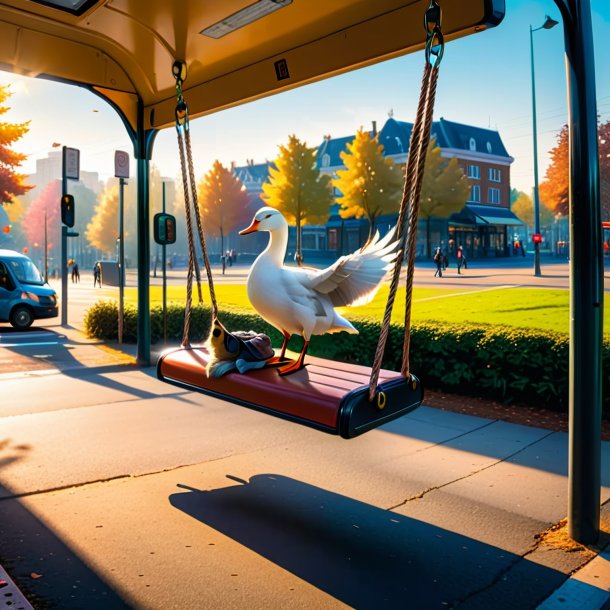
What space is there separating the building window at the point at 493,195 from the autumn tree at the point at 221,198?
24.0 m

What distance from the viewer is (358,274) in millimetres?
3600

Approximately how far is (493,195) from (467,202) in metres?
4.71

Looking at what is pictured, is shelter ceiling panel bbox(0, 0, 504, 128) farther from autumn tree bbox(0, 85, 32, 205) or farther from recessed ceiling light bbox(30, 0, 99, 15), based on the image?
autumn tree bbox(0, 85, 32, 205)

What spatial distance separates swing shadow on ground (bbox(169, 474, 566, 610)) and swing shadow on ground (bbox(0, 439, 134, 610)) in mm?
782

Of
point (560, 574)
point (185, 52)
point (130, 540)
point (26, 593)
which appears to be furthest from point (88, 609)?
point (185, 52)

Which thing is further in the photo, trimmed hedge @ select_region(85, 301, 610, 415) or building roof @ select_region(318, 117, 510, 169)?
building roof @ select_region(318, 117, 510, 169)

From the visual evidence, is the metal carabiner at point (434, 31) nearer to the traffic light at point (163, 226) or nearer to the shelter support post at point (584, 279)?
the shelter support post at point (584, 279)

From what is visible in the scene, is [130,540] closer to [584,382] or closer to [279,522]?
[279,522]

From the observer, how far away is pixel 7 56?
5270 mm

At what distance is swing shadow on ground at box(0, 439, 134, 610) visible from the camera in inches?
107

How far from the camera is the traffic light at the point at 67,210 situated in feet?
35.8

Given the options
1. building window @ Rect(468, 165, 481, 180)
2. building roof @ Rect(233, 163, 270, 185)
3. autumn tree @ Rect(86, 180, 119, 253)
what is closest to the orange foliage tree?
building window @ Rect(468, 165, 481, 180)

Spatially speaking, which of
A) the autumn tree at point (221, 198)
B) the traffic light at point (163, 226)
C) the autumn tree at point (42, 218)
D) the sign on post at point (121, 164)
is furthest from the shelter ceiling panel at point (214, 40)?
the autumn tree at point (42, 218)

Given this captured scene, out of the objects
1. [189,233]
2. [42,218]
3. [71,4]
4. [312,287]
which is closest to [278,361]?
[312,287]
